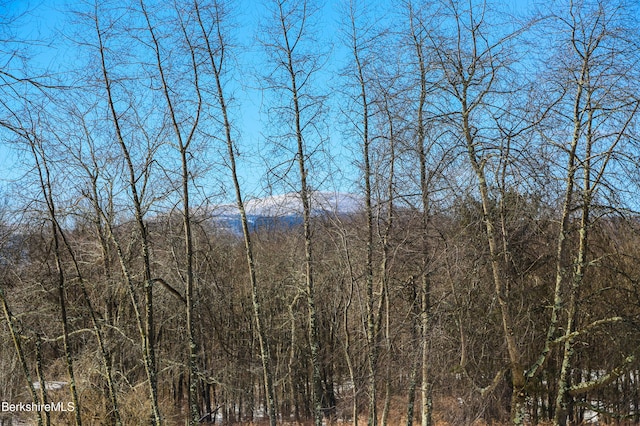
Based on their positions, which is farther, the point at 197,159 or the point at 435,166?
the point at 197,159

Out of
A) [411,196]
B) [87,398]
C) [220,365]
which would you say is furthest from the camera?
[220,365]

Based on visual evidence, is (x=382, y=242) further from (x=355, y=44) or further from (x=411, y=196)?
(x=355, y=44)

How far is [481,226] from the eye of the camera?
771 centimetres

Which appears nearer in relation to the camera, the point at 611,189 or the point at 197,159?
the point at 611,189

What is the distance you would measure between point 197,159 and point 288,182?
1.50 meters

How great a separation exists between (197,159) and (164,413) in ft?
28.8

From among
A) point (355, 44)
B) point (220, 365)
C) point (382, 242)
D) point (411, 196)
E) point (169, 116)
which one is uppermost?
point (355, 44)

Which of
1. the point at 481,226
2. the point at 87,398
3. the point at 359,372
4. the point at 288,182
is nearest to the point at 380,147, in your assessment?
the point at 288,182

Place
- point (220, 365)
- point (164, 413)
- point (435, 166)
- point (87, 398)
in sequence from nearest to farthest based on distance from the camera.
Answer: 1. point (435, 166)
2. point (87, 398)
3. point (164, 413)
4. point (220, 365)

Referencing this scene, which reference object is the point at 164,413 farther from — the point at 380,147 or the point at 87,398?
the point at 380,147

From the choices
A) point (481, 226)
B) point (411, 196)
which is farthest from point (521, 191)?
point (411, 196)

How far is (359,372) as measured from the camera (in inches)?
415

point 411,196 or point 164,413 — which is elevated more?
point 411,196

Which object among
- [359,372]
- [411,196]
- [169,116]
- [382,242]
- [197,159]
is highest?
[169,116]
